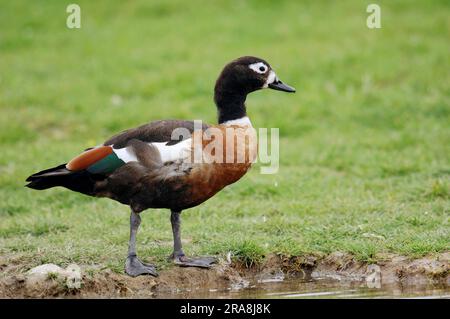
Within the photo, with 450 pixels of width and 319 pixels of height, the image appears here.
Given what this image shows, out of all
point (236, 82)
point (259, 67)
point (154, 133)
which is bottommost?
point (154, 133)

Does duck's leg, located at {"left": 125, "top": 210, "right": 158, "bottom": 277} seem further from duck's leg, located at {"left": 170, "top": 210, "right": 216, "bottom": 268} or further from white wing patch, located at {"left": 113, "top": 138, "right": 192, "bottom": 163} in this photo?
white wing patch, located at {"left": 113, "top": 138, "right": 192, "bottom": 163}

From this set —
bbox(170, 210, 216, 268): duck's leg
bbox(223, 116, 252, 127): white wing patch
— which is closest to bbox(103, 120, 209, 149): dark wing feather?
bbox(223, 116, 252, 127): white wing patch

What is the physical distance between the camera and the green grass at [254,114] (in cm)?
790

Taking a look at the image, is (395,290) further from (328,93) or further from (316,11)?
(316,11)

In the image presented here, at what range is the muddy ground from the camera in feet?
21.5

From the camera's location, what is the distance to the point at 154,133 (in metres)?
6.91

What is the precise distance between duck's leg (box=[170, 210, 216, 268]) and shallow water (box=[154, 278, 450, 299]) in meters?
0.25

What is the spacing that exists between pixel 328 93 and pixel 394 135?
69.1 inches

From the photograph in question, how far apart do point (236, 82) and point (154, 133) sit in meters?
0.90

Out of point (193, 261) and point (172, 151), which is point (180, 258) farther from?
point (172, 151)

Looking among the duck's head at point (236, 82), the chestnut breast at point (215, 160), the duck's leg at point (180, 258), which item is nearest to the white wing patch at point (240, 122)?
the duck's head at point (236, 82)

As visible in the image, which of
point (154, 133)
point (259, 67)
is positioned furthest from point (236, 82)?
point (154, 133)

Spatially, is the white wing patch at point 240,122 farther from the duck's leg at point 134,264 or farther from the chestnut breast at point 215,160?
the duck's leg at point 134,264
